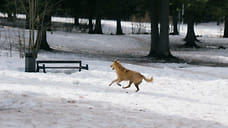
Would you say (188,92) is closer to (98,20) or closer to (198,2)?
(198,2)

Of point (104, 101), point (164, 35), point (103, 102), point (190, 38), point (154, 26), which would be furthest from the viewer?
point (190, 38)

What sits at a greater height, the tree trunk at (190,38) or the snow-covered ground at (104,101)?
the tree trunk at (190,38)

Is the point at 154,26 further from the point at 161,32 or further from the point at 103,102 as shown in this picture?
the point at 103,102

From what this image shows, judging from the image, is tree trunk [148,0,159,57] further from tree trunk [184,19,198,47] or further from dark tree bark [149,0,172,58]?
tree trunk [184,19,198,47]

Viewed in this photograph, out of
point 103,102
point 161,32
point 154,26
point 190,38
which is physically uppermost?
point 154,26

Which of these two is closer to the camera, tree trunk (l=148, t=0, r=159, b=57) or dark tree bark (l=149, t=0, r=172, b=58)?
dark tree bark (l=149, t=0, r=172, b=58)

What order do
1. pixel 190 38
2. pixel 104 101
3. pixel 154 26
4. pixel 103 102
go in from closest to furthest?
1. pixel 103 102
2. pixel 104 101
3. pixel 154 26
4. pixel 190 38

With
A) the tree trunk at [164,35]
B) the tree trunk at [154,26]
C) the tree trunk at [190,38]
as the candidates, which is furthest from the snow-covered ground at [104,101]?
the tree trunk at [190,38]

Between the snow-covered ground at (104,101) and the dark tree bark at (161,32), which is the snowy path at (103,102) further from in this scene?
the dark tree bark at (161,32)

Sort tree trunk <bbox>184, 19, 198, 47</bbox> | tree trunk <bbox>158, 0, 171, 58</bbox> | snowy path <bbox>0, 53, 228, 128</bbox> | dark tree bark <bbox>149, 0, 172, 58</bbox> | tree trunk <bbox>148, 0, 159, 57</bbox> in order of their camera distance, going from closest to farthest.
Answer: snowy path <bbox>0, 53, 228, 128</bbox>, dark tree bark <bbox>149, 0, 172, 58</bbox>, tree trunk <bbox>158, 0, 171, 58</bbox>, tree trunk <bbox>148, 0, 159, 57</bbox>, tree trunk <bbox>184, 19, 198, 47</bbox>

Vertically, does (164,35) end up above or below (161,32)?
below

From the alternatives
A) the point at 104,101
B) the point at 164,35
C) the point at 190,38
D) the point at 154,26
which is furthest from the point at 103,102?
the point at 190,38

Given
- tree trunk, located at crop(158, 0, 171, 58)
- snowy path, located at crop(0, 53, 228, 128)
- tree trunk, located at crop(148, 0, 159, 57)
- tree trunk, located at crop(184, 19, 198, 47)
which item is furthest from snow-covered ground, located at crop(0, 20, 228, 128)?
tree trunk, located at crop(184, 19, 198, 47)

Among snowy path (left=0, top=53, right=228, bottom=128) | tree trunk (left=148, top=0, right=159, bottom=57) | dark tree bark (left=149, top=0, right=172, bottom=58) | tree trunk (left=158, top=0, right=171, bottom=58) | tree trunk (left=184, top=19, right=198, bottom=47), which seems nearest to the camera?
snowy path (left=0, top=53, right=228, bottom=128)
